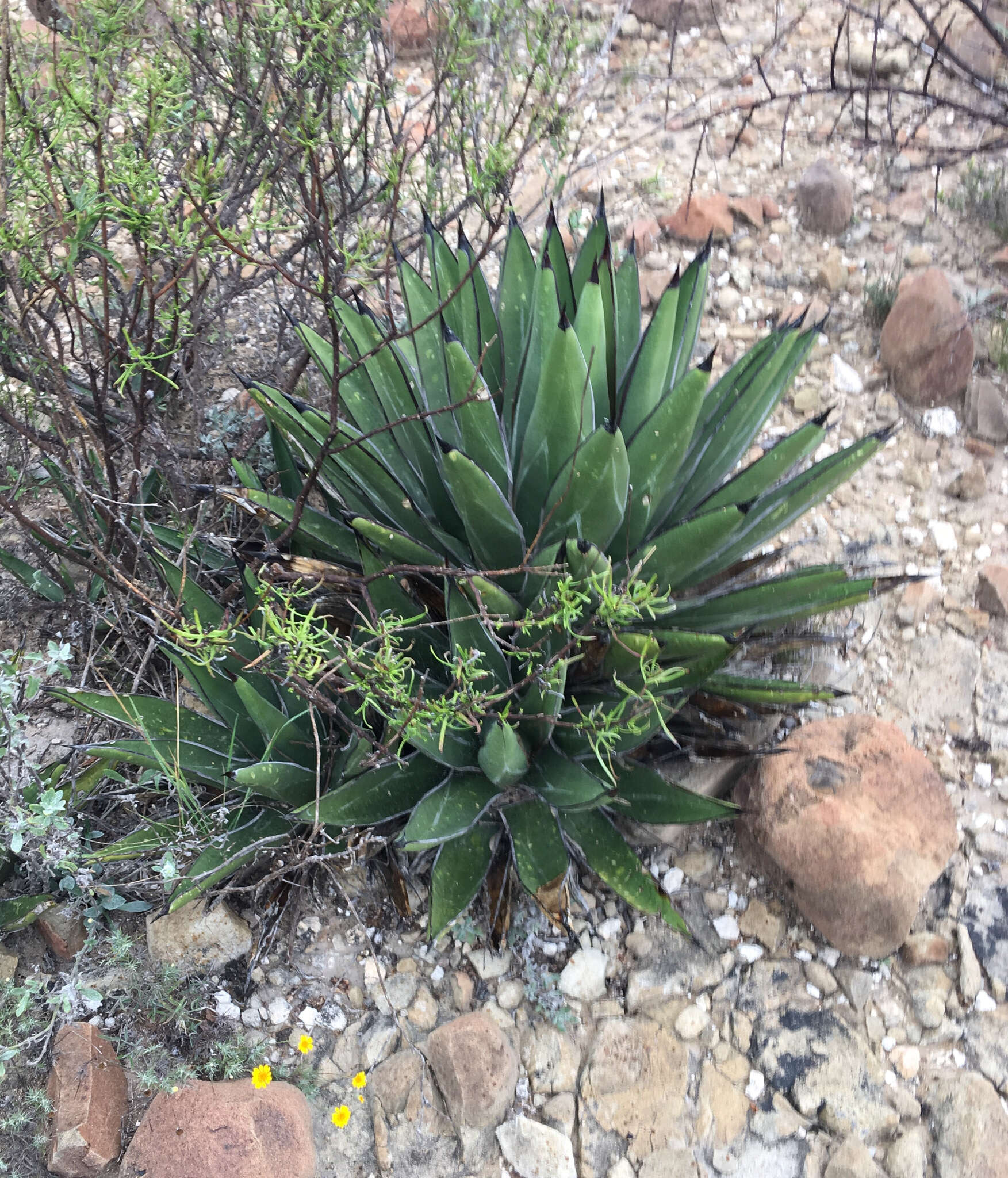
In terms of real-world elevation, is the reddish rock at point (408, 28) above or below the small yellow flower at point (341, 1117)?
above

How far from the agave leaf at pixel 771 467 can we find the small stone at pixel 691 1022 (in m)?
1.06

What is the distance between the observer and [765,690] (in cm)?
188

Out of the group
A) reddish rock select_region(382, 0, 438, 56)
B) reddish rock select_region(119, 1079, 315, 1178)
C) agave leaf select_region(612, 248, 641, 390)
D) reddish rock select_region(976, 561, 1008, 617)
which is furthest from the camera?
reddish rock select_region(382, 0, 438, 56)

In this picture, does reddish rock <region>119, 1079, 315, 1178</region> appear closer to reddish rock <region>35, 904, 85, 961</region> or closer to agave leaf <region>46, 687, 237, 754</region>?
reddish rock <region>35, 904, 85, 961</region>

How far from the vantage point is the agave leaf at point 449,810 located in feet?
5.47

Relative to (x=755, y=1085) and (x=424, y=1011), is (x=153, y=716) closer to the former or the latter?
(x=424, y=1011)

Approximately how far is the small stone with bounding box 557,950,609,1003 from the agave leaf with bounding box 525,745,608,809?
1.34 ft

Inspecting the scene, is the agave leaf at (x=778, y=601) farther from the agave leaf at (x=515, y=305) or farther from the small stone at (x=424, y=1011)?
the small stone at (x=424, y=1011)

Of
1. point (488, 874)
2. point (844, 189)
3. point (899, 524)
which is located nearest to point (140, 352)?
point (488, 874)

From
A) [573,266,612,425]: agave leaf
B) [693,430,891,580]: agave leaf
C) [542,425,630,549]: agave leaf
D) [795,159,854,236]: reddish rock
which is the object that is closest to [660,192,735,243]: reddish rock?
[795,159,854,236]: reddish rock

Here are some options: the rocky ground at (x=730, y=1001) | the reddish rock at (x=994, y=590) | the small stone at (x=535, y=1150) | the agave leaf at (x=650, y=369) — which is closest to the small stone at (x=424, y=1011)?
the rocky ground at (x=730, y=1001)

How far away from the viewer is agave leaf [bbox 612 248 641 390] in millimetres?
2197

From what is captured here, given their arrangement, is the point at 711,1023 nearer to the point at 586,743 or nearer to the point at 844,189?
the point at 586,743

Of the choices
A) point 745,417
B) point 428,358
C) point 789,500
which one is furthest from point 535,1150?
point 428,358
